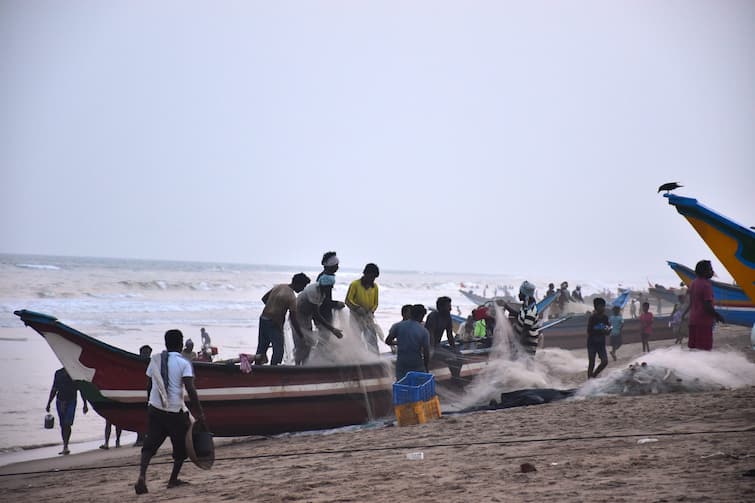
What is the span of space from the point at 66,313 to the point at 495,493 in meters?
39.1

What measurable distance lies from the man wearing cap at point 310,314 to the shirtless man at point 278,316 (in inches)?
3.9

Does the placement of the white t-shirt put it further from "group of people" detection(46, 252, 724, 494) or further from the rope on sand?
"group of people" detection(46, 252, 724, 494)

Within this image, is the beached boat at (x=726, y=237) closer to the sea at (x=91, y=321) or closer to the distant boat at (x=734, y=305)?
the sea at (x=91, y=321)

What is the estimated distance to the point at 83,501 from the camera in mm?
6715

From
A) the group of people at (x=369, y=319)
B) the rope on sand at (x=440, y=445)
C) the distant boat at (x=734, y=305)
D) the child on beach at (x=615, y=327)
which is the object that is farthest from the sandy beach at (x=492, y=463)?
the child on beach at (x=615, y=327)

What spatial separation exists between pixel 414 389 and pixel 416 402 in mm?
161

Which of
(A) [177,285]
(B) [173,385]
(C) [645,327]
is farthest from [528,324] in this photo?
(A) [177,285]

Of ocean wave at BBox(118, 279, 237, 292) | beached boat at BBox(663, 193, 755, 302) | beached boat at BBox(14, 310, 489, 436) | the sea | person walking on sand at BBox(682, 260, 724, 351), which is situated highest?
beached boat at BBox(663, 193, 755, 302)

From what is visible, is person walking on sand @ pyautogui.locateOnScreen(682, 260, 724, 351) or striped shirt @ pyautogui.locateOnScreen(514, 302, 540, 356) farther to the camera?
striped shirt @ pyautogui.locateOnScreen(514, 302, 540, 356)

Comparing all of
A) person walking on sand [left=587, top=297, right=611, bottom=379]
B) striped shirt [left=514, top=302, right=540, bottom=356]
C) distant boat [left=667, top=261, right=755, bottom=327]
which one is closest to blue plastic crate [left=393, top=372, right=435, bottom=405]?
striped shirt [left=514, top=302, right=540, bottom=356]

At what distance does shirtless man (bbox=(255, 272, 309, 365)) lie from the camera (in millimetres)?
10164

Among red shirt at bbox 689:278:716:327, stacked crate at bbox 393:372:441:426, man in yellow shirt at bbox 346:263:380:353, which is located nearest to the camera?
stacked crate at bbox 393:372:441:426

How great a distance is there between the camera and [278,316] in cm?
1023

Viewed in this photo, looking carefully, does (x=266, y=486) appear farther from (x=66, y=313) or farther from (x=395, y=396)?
(x=66, y=313)
